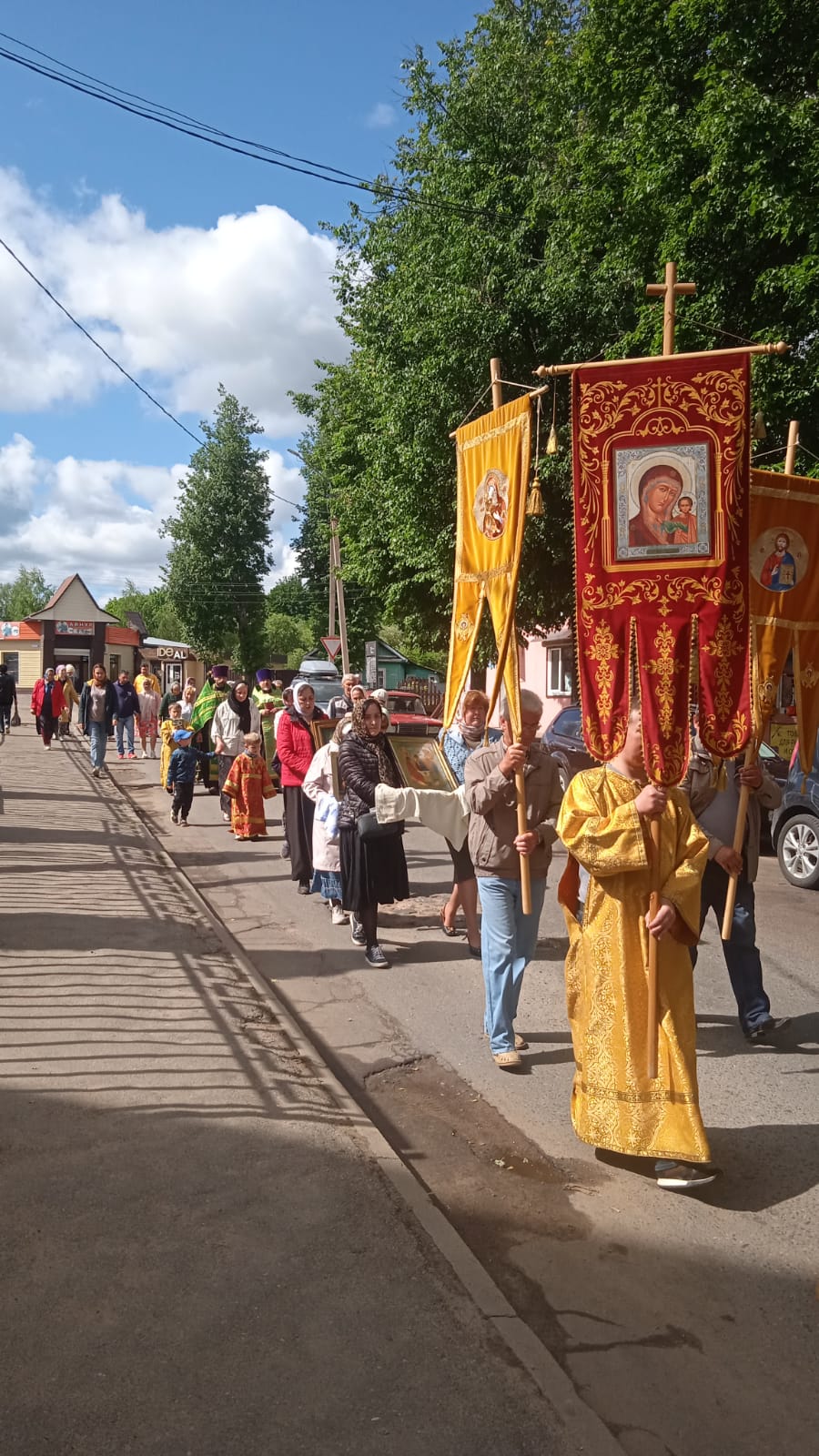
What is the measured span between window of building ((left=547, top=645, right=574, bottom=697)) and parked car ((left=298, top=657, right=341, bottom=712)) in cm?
684

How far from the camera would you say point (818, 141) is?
12.8 metres

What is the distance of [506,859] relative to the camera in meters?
5.98

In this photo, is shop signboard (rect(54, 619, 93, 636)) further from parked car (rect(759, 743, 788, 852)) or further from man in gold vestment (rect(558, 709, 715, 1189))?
man in gold vestment (rect(558, 709, 715, 1189))

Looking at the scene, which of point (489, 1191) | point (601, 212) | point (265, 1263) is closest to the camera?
point (265, 1263)

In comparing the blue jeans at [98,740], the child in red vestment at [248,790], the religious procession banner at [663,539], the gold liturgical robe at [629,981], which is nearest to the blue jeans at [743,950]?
the religious procession banner at [663,539]

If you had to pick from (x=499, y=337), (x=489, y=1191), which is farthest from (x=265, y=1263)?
(x=499, y=337)

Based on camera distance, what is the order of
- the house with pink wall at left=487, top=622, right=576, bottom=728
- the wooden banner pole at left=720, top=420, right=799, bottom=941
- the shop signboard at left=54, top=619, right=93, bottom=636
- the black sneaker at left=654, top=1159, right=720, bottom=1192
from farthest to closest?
the shop signboard at left=54, top=619, right=93, bottom=636, the house with pink wall at left=487, top=622, right=576, bottom=728, the wooden banner pole at left=720, top=420, right=799, bottom=941, the black sneaker at left=654, top=1159, right=720, bottom=1192

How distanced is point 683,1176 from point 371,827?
12.6 ft

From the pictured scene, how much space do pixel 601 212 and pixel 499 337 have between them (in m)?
3.09

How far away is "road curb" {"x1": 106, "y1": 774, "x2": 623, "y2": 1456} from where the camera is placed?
300cm

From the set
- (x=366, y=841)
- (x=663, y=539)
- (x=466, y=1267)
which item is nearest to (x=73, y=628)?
(x=366, y=841)

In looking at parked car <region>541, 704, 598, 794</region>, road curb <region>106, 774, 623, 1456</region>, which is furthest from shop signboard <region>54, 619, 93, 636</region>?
road curb <region>106, 774, 623, 1456</region>

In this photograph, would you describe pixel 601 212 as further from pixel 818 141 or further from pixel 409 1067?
pixel 409 1067

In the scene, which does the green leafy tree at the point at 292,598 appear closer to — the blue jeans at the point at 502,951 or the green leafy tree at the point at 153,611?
the green leafy tree at the point at 153,611
